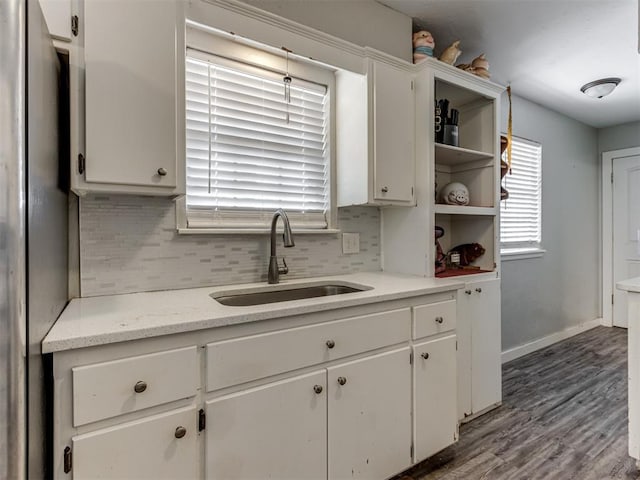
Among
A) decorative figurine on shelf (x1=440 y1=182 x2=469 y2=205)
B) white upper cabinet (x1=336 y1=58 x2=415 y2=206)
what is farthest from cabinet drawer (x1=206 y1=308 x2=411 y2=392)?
decorative figurine on shelf (x1=440 y1=182 x2=469 y2=205)

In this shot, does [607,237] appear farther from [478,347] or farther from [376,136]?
[376,136]

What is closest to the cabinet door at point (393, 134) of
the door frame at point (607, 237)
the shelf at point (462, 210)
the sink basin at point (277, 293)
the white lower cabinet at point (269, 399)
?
the shelf at point (462, 210)

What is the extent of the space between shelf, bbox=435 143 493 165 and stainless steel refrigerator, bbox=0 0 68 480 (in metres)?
1.86

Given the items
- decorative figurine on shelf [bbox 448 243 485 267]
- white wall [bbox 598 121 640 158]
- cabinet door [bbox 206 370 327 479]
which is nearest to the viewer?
cabinet door [bbox 206 370 327 479]

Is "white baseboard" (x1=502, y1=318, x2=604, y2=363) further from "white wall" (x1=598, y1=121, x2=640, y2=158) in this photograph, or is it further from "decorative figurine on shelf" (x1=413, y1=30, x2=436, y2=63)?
"decorative figurine on shelf" (x1=413, y1=30, x2=436, y2=63)

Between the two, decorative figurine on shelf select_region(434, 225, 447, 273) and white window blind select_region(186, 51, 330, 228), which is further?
decorative figurine on shelf select_region(434, 225, 447, 273)

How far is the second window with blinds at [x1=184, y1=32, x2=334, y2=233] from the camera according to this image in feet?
5.45

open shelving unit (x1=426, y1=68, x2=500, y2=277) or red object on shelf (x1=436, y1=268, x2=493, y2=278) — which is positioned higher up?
open shelving unit (x1=426, y1=68, x2=500, y2=277)

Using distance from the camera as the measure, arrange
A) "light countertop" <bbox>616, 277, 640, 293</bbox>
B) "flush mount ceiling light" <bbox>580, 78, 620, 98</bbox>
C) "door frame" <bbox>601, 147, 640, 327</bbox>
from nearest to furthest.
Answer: "light countertop" <bbox>616, 277, 640, 293</bbox>, "flush mount ceiling light" <bbox>580, 78, 620, 98</bbox>, "door frame" <bbox>601, 147, 640, 327</bbox>

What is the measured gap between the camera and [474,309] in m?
2.16

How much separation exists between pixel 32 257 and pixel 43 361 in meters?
0.30

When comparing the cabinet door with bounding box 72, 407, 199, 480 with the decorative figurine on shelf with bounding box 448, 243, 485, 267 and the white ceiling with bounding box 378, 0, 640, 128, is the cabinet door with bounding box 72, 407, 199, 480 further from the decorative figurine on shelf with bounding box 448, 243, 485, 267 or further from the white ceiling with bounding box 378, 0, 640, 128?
the white ceiling with bounding box 378, 0, 640, 128

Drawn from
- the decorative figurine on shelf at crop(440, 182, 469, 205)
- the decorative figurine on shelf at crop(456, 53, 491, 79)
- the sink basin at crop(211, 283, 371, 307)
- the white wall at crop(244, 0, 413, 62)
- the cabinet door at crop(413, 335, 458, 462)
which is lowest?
the cabinet door at crop(413, 335, 458, 462)

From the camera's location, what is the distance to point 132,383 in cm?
97
